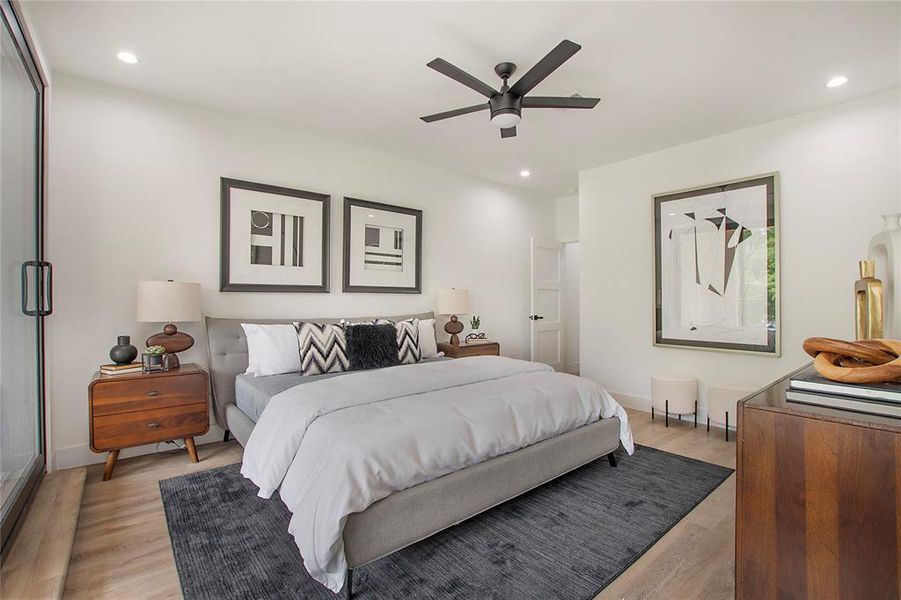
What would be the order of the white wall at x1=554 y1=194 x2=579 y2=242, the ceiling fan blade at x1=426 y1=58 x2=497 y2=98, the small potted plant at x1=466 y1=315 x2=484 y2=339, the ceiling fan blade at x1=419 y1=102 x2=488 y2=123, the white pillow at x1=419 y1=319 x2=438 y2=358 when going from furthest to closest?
the white wall at x1=554 y1=194 x2=579 y2=242 < the small potted plant at x1=466 y1=315 x2=484 y2=339 < the white pillow at x1=419 y1=319 x2=438 y2=358 < the ceiling fan blade at x1=419 y1=102 x2=488 y2=123 < the ceiling fan blade at x1=426 y1=58 x2=497 y2=98

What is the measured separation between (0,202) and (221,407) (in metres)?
1.84

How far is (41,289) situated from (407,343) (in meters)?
2.49

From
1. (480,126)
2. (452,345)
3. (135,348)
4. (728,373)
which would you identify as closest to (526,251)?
(452,345)

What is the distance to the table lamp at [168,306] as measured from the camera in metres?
2.85

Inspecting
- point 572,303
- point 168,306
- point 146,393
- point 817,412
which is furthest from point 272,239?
point 572,303

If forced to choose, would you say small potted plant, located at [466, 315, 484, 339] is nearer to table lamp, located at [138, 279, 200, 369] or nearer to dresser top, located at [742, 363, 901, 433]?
table lamp, located at [138, 279, 200, 369]

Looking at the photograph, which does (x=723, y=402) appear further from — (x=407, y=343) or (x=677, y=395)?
(x=407, y=343)

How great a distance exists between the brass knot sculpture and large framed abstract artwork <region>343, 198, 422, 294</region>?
3.63 metres

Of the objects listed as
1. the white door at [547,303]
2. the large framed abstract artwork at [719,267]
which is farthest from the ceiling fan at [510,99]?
the white door at [547,303]

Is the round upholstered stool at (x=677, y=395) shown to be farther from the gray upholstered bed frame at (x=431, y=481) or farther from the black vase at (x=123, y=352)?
the black vase at (x=123, y=352)

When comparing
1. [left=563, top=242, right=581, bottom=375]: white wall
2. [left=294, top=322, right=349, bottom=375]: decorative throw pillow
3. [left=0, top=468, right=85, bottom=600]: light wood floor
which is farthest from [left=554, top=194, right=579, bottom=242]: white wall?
[left=0, top=468, right=85, bottom=600]: light wood floor

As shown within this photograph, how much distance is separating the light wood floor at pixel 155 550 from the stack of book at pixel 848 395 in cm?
108

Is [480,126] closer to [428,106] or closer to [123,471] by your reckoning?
[428,106]

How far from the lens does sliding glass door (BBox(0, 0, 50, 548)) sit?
1996 millimetres
